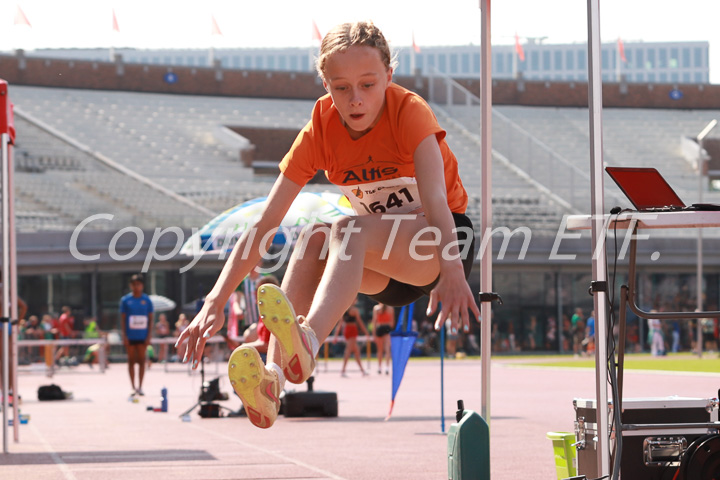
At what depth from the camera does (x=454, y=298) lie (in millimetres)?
4039

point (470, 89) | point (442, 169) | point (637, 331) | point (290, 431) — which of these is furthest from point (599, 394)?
point (470, 89)

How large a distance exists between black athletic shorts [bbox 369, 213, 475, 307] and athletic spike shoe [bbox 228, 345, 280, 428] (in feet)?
3.57

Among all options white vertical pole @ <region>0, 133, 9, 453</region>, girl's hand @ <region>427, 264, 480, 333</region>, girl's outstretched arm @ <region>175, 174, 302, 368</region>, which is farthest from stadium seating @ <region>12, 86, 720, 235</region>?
girl's hand @ <region>427, 264, 480, 333</region>

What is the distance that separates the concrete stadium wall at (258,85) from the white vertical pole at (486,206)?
45408 millimetres

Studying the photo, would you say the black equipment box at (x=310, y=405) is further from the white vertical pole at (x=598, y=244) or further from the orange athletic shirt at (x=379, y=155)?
the white vertical pole at (x=598, y=244)

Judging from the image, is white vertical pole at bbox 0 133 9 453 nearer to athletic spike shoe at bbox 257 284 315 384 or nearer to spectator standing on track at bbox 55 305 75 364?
athletic spike shoe at bbox 257 284 315 384

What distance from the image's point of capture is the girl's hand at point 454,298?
4000 mm

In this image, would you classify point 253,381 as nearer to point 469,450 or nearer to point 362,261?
point 362,261

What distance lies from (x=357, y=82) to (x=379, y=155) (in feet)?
1.24

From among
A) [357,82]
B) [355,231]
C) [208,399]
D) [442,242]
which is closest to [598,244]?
[442,242]

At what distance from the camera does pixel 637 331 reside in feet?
131

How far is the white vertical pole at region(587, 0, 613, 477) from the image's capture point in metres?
4.62

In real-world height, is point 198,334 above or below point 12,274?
below

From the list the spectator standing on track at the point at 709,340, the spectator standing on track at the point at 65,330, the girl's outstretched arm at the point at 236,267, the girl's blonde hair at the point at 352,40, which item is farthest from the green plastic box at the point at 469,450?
the spectator standing on track at the point at 709,340
